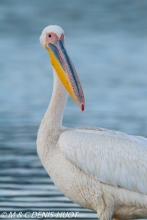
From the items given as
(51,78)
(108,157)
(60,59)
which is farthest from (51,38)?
(51,78)

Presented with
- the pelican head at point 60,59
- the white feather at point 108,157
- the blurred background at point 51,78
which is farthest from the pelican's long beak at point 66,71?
the blurred background at point 51,78

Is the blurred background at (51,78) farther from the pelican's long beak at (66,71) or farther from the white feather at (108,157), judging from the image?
the pelican's long beak at (66,71)

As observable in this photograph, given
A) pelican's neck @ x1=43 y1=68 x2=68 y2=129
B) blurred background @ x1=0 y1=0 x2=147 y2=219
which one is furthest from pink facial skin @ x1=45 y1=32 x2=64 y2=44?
blurred background @ x1=0 y1=0 x2=147 y2=219

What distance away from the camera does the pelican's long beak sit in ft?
23.4

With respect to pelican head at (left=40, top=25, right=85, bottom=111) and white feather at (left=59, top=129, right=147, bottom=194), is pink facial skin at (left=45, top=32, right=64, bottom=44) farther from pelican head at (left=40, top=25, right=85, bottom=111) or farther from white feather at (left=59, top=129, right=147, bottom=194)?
white feather at (left=59, top=129, right=147, bottom=194)

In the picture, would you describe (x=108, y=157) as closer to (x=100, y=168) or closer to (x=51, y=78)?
(x=100, y=168)

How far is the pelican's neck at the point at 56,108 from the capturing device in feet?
23.4

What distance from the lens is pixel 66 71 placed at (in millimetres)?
7270

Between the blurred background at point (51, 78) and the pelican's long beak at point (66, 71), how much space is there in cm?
166

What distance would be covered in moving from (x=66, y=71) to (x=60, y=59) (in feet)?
0.55

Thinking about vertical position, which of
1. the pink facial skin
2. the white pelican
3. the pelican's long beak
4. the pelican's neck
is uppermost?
the pink facial skin

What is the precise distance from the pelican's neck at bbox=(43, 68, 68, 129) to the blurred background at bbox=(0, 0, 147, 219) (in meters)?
1.48

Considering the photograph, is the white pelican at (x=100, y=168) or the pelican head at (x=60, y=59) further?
the pelican head at (x=60, y=59)

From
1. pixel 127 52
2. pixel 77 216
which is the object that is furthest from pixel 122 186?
pixel 127 52
